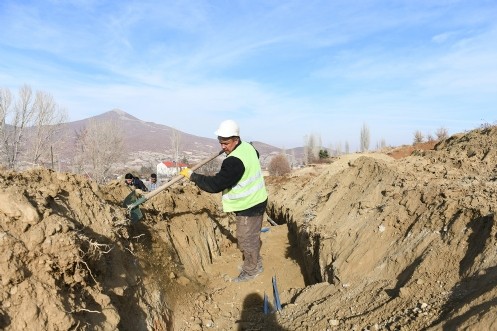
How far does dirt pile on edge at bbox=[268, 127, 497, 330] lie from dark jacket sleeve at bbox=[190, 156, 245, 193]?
1.75 metres

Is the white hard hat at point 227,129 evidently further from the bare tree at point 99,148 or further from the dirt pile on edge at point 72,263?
the bare tree at point 99,148

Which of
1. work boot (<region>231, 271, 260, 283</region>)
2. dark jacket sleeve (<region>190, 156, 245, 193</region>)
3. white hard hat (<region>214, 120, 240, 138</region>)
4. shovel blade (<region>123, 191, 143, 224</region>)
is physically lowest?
work boot (<region>231, 271, 260, 283</region>)

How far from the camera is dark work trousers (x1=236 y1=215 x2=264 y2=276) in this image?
5.49 m

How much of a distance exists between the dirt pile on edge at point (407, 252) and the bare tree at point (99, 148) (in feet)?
113

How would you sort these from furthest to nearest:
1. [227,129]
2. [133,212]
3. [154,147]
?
[154,147] < [227,129] < [133,212]

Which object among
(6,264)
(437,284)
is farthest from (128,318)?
(437,284)

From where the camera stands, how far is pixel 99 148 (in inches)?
Answer: 1516

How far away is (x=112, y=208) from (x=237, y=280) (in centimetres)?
230

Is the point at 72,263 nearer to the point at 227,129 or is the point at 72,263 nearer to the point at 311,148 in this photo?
the point at 227,129

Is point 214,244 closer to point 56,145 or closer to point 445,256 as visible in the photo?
point 445,256

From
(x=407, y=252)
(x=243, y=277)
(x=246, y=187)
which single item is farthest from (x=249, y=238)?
(x=407, y=252)

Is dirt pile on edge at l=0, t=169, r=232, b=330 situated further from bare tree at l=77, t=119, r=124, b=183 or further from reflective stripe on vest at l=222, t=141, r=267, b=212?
bare tree at l=77, t=119, r=124, b=183

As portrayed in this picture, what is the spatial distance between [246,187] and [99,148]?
3678cm

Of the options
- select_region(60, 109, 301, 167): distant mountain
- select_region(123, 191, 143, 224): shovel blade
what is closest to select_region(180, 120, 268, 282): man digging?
select_region(123, 191, 143, 224): shovel blade
